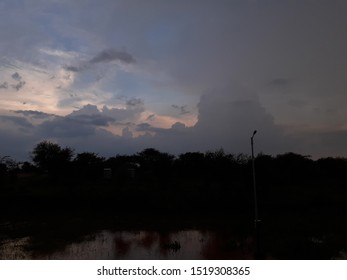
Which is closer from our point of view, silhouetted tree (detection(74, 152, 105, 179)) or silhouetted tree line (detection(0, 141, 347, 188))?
silhouetted tree line (detection(0, 141, 347, 188))

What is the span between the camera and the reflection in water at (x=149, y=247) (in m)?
22.3

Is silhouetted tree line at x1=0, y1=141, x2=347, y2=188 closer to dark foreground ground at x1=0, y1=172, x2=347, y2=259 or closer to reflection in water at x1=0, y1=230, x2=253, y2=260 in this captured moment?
dark foreground ground at x1=0, y1=172, x2=347, y2=259

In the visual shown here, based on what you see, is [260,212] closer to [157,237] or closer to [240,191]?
[240,191]

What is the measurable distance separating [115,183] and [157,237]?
27631 millimetres

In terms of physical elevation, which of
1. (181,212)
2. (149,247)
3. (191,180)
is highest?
(191,180)

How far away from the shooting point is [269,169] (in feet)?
186

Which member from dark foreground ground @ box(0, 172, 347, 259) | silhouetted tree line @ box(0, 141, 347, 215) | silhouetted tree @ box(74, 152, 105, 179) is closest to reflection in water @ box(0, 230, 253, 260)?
dark foreground ground @ box(0, 172, 347, 259)

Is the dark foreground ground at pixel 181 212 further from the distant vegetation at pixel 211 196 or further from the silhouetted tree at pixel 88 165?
the silhouetted tree at pixel 88 165

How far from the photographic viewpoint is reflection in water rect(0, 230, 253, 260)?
22312 mm

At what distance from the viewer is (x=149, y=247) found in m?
24.8

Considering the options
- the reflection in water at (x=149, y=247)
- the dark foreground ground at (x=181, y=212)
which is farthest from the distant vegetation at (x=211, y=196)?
the reflection in water at (x=149, y=247)

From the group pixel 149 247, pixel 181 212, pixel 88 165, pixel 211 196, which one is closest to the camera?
pixel 149 247

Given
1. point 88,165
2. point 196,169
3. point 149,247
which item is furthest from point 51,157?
point 149,247

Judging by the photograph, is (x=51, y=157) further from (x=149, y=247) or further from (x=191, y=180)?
(x=149, y=247)
